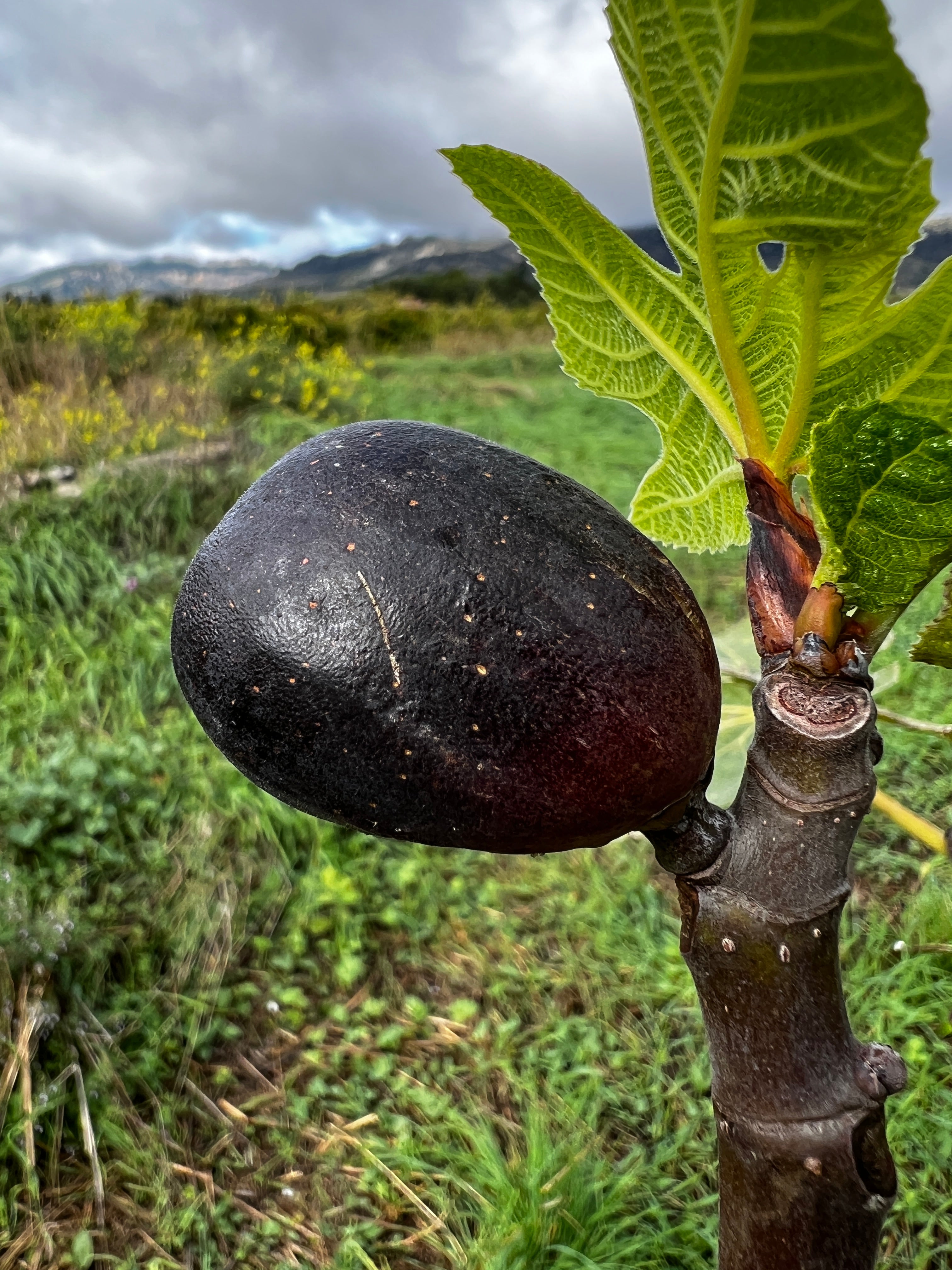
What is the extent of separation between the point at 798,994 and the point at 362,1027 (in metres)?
2.26

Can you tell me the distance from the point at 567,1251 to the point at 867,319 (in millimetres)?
1776

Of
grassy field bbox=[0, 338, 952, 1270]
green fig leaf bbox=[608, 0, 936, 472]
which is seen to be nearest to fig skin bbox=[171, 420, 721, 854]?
green fig leaf bbox=[608, 0, 936, 472]

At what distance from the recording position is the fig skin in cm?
63

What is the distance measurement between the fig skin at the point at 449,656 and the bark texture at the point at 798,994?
0.08m

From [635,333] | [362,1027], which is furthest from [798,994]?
[362,1027]

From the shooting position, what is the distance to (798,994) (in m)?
0.67

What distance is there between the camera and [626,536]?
0.72m

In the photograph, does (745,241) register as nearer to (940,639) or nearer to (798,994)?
(940,639)

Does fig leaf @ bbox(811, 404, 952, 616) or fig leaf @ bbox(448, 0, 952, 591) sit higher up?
fig leaf @ bbox(448, 0, 952, 591)

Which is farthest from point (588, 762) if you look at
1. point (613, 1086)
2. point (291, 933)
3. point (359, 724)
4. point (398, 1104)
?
point (291, 933)

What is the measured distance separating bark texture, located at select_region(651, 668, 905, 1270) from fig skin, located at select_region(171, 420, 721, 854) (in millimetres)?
75

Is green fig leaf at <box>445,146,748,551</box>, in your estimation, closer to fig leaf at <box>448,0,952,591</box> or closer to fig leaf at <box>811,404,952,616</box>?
fig leaf at <box>448,0,952,591</box>

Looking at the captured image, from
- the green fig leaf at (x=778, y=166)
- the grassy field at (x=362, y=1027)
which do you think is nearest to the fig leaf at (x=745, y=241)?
the green fig leaf at (x=778, y=166)

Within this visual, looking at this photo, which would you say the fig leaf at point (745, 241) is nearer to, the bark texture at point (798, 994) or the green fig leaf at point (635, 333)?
the green fig leaf at point (635, 333)
